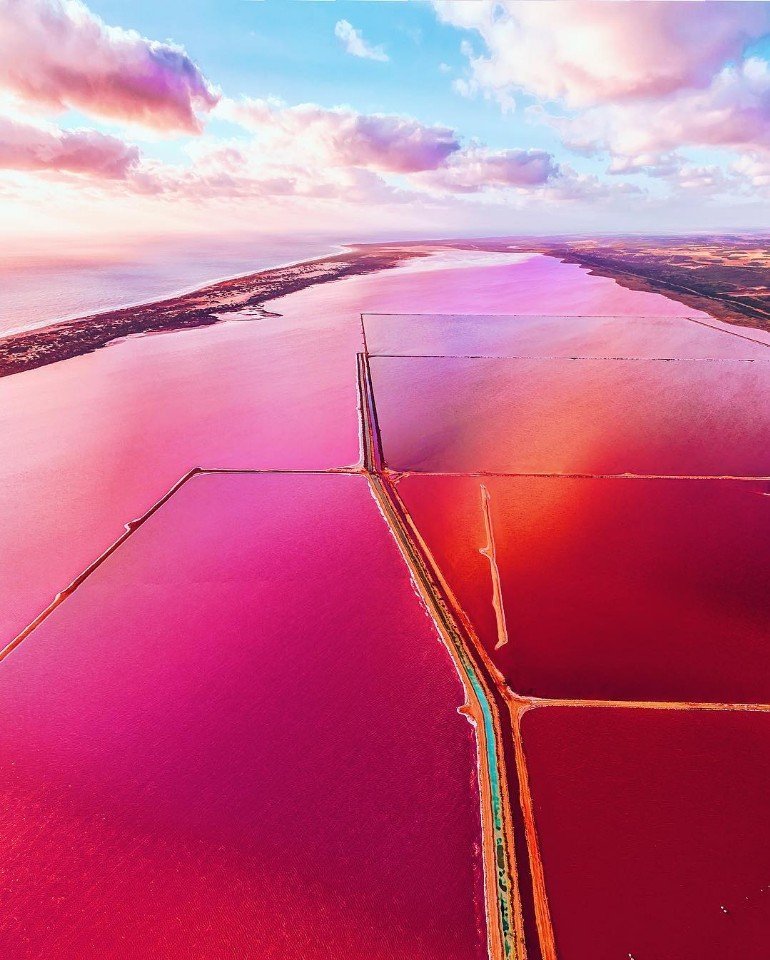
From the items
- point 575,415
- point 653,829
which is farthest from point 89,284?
point 653,829

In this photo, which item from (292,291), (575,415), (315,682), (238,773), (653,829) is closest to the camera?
(653,829)

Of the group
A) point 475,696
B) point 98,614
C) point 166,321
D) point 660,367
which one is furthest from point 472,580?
point 166,321

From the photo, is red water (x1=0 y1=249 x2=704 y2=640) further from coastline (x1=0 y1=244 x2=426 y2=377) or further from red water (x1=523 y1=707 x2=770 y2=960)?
red water (x1=523 y1=707 x2=770 y2=960)

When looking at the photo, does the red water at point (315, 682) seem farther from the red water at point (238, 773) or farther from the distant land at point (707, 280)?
the distant land at point (707, 280)

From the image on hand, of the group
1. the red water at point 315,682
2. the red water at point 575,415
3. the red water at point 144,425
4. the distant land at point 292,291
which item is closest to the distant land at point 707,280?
the distant land at point 292,291

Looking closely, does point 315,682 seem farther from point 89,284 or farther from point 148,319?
point 89,284

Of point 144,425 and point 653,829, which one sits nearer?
point 653,829
